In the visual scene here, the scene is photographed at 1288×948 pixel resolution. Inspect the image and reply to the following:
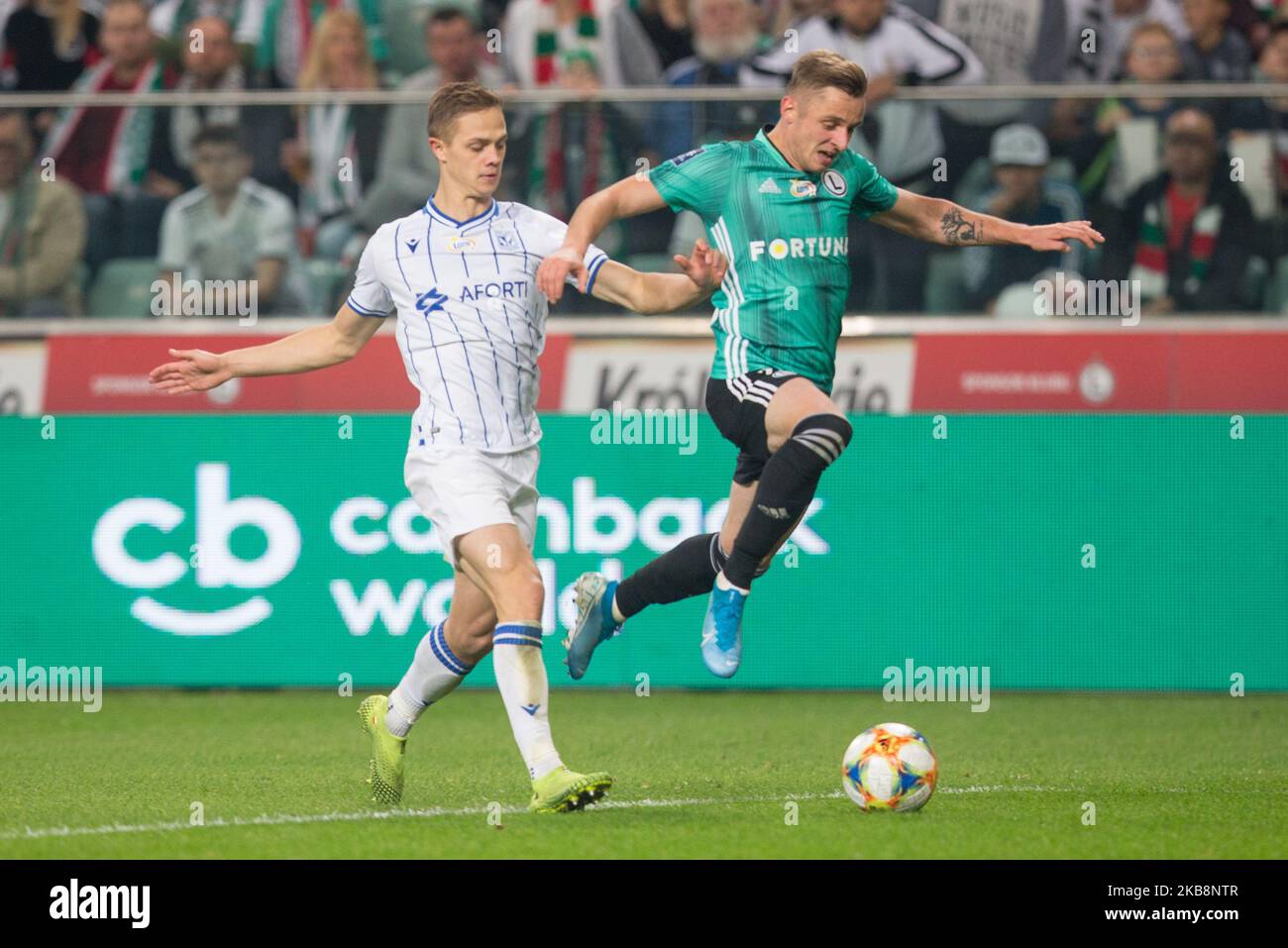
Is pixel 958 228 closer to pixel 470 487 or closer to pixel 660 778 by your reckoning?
pixel 470 487

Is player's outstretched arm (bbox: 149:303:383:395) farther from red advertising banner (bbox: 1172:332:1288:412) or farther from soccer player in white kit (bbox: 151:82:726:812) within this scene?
red advertising banner (bbox: 1172:332:1288:412)

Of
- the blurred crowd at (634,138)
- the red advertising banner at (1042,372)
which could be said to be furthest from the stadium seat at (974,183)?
the red advertising banner at (1042,372)

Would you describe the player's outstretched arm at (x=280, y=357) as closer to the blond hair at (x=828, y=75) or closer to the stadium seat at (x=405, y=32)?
the blond hair at (x=828, y=75)

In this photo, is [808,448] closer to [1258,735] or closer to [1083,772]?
[1083,772]

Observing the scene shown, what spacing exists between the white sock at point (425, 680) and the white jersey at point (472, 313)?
72cm

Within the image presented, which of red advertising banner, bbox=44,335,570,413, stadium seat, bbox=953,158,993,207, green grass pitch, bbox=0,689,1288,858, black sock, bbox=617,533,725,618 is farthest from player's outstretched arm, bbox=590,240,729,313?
red advertising banner, bbox=44,335,570,413

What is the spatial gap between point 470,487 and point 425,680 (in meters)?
0.78

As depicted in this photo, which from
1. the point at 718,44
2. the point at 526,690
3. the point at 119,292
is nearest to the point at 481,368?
the point at 526,690

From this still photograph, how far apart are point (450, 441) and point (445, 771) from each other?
1.89 meters

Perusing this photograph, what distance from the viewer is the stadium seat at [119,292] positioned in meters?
11.6

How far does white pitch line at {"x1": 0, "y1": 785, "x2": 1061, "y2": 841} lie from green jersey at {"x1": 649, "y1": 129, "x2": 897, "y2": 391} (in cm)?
149

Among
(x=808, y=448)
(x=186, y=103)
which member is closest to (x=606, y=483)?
(x=186, y=103)

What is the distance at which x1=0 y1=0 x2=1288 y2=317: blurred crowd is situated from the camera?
11008 millimetres

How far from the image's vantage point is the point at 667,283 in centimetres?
647
